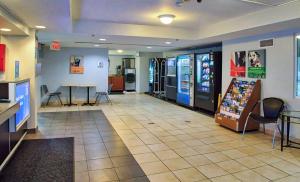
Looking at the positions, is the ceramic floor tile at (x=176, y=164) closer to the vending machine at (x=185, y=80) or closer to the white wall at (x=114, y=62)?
the vending machine at (x=185, y=80)

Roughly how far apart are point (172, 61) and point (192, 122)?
3816 mm

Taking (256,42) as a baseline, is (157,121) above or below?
below

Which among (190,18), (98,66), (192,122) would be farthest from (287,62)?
(98,66)

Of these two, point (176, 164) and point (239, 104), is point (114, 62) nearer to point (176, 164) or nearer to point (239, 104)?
point (239, 104)

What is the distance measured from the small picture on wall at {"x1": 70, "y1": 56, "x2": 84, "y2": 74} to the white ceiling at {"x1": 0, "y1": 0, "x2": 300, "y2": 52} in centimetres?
366

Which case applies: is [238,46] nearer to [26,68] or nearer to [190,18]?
[190,18]

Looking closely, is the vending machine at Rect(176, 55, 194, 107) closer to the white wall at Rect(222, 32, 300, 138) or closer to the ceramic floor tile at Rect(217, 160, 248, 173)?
the white wall at Rect(222, 32, 300, 138)

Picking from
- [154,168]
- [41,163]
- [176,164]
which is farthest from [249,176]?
[41,163]

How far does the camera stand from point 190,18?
502cm

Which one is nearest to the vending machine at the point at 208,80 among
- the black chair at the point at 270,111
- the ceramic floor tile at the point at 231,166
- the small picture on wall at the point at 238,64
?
the small picture on wall at the point at 238,64

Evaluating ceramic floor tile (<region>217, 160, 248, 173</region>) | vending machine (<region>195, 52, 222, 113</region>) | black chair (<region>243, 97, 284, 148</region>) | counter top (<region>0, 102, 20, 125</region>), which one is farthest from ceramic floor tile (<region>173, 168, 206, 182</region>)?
vending machine (<region>195, 52, 222, 113</region>)

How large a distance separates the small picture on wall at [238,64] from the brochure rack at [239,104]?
0.71 ft

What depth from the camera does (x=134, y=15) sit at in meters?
4.78

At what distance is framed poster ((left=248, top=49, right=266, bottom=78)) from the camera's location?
205 inches
